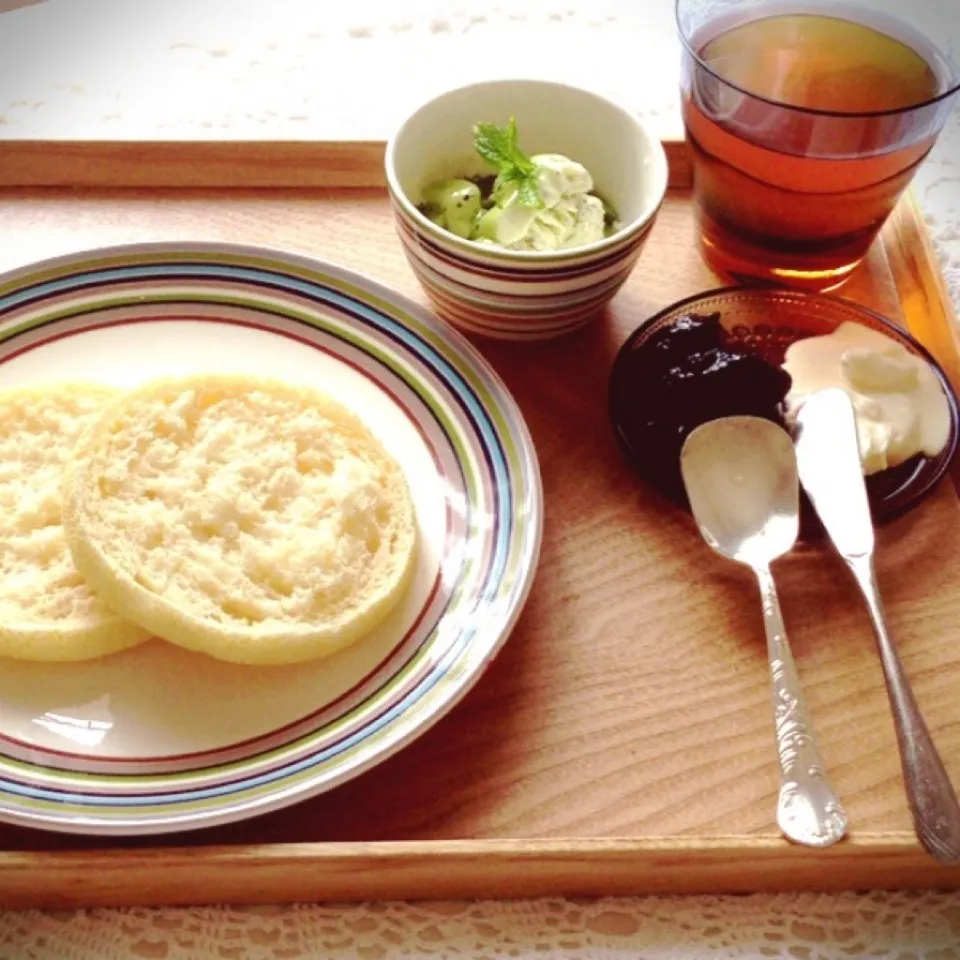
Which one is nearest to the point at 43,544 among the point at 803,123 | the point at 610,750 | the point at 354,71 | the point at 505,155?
the point at 610,750

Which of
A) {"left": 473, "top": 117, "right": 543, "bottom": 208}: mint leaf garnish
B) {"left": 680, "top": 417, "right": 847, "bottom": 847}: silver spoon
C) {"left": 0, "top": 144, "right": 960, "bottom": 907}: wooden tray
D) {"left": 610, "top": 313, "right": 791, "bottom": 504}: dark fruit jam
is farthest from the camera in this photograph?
{"left": 473, "top": 117, "right": 543, "bottom": 208}: mint leaf garnish

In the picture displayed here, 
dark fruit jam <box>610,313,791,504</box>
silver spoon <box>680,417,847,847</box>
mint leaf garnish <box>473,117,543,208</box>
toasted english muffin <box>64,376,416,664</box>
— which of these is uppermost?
mint leaf garnish <box>473,117,543,208</box>

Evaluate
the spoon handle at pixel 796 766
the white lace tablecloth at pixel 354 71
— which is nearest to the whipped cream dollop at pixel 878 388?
the spoon handle at pixel 796 766

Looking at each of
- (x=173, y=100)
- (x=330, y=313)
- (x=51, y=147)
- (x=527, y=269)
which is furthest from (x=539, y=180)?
(x=173, y=100)

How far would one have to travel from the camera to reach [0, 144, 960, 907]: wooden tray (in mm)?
913

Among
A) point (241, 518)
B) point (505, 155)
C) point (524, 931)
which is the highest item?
point (505, 155)

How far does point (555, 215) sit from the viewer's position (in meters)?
1.26

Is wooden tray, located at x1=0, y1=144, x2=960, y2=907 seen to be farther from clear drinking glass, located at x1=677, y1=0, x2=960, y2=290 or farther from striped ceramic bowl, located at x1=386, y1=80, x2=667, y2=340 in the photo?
clear drinking glass, located at x1=677, y1=0, x2=960, y2=290

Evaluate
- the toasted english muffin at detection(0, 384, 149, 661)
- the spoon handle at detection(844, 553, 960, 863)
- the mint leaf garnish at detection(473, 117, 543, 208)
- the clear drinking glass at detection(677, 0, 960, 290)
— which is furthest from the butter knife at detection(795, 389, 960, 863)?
the toasted english muffin at detection(0, 384, 149, 661)

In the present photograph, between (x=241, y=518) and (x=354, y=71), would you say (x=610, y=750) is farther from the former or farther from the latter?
(x=354, y=71)

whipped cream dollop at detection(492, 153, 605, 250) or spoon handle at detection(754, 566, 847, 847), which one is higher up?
whipped cream dollop at detection(492, 153, 605, 250)

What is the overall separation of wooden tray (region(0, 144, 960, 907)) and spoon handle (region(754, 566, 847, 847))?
14mm

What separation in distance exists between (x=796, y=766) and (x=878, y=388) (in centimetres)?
45

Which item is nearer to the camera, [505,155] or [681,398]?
[681,398]
